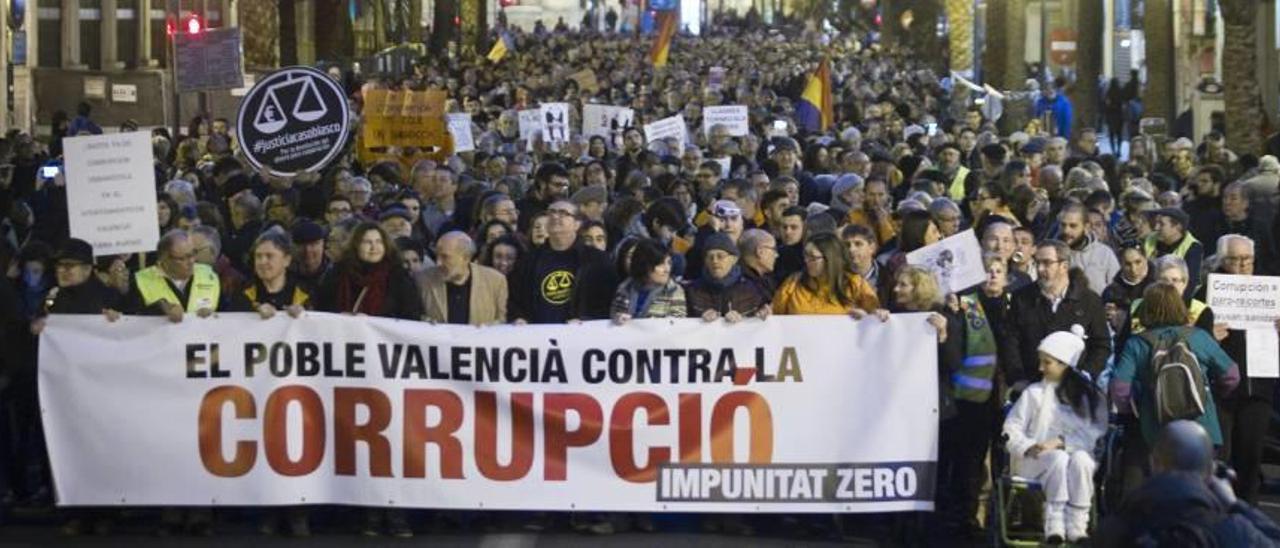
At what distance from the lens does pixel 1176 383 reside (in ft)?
40.6

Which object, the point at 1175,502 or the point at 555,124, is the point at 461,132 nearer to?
the point at 555,124

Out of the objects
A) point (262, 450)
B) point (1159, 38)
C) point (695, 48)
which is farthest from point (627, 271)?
point (695, 48)

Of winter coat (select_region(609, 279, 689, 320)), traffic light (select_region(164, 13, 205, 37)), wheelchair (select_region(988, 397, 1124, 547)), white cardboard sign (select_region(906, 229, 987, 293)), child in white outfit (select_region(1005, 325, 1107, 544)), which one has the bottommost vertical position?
wheelchair (select_region(988, 397, 1124, 547))

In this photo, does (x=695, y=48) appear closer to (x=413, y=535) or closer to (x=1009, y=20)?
(x=1009, y=20)

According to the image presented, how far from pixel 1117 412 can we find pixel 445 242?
332 cm

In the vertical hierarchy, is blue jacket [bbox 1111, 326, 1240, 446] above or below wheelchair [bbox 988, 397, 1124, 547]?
above

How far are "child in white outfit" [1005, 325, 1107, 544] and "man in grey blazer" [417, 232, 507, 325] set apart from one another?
2.79 m

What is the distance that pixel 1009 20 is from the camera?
52.4 m

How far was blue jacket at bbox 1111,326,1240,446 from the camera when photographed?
1253 centimetres

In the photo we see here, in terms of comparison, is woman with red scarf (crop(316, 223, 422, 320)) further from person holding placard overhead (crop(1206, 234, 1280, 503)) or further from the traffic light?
the traffic light

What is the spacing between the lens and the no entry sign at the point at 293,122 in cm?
1844

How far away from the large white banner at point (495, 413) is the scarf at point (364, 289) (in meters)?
0.63

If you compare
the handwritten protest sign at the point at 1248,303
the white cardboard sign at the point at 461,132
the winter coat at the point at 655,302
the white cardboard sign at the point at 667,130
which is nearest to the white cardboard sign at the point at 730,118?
the white cardboard sign at the point at 667,130

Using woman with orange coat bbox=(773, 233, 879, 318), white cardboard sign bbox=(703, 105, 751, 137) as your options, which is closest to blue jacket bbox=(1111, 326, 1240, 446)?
woman with orange coat bbox=(773, 233, 879, 318)
